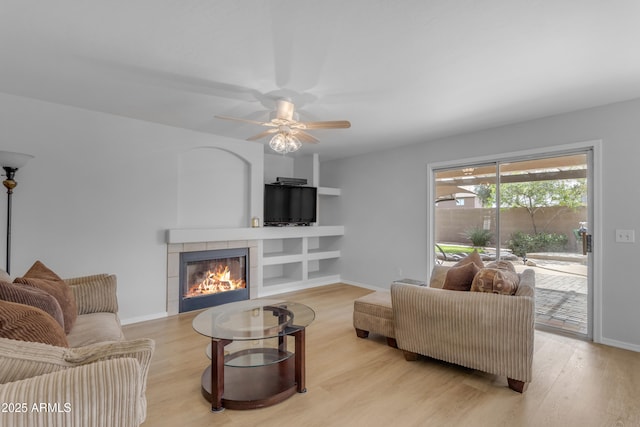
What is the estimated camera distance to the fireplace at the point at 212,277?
4090mm

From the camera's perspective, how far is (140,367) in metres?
1.24

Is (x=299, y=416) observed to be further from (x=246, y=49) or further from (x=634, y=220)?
(x=634, y=220)

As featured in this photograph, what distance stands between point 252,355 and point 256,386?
25 centimetres

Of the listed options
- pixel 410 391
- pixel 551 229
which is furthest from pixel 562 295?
pixel 410 391

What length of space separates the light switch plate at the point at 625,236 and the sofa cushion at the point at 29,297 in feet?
15.3

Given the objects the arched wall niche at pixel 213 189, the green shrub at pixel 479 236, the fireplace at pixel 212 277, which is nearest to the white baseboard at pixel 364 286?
the green shrub at pixel 479 236

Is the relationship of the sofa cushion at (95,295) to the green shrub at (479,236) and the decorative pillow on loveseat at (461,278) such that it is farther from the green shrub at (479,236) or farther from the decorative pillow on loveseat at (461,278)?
the green shrub at (479,236)

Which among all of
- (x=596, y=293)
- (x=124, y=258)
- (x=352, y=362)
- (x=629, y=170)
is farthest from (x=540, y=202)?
(x=124, y=258)

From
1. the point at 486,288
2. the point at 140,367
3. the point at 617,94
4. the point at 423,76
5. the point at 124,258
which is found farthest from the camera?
the point at 124,258

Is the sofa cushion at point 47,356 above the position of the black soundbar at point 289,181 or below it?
below

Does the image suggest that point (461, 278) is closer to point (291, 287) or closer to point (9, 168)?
point (291, 287)

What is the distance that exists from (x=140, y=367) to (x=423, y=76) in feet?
8.78

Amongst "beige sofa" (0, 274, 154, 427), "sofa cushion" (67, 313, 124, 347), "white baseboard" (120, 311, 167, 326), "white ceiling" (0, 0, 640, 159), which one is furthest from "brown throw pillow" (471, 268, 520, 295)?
"white baseboard" (120, 311, 167, 326)

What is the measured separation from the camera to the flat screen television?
5.02 metres
